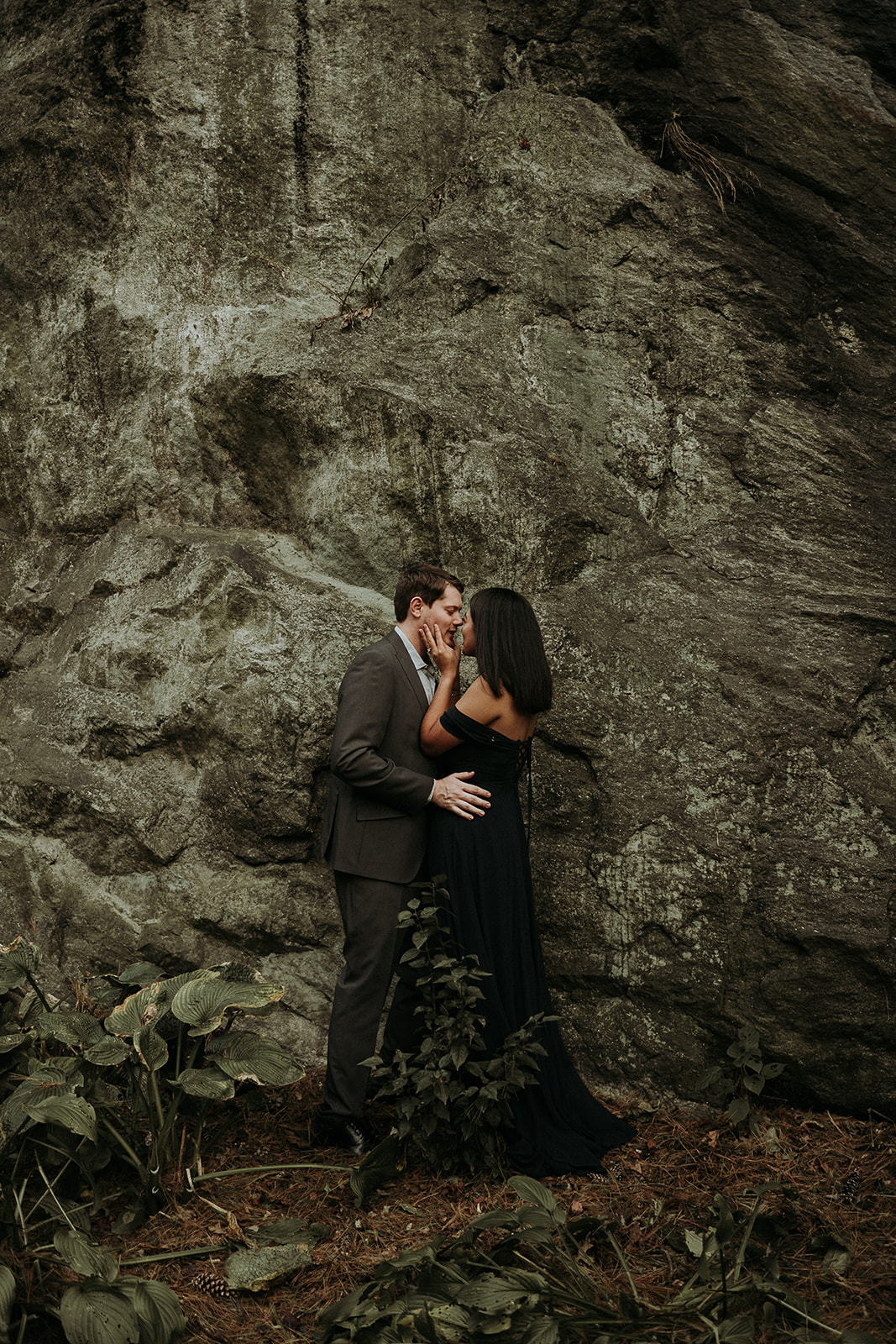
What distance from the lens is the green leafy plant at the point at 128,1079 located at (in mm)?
3473

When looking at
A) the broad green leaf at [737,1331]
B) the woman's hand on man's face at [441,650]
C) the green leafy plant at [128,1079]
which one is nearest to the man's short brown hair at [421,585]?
the woman's hand on man's face at [441,650]

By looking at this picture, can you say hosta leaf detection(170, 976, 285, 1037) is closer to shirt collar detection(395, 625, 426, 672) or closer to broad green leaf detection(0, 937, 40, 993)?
broad green leaf detection(0, 937, 40, 993)

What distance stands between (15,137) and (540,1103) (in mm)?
5796

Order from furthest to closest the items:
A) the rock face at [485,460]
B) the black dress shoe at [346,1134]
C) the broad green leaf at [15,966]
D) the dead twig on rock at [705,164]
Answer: the dead twig on rock at [705,164] < the rock face at [485,460] < the black dress shoe at [346,1134] < the broad green leaf at [15,966]

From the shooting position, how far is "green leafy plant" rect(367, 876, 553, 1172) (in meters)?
3.73

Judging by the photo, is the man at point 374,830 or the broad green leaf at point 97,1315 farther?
the man at point 374,830

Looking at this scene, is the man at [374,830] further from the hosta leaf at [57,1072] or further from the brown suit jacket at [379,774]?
the hosta leaf at [57,1072]

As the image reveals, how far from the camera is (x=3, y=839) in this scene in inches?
194

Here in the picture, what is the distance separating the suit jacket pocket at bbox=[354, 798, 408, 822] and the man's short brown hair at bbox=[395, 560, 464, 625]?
2.77 feet

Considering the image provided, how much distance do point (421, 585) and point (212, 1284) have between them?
8.94 feet

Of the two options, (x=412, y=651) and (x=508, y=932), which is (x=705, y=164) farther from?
(x=508, y=932)

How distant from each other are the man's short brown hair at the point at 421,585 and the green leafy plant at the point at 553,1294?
7.55ft

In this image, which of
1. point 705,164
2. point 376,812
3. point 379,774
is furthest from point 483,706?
point 705,164

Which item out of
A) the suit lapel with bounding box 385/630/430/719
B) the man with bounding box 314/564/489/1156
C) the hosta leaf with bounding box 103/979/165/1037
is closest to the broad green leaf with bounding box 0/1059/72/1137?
the hosta leaf with bounding box 103/979/165/1037
